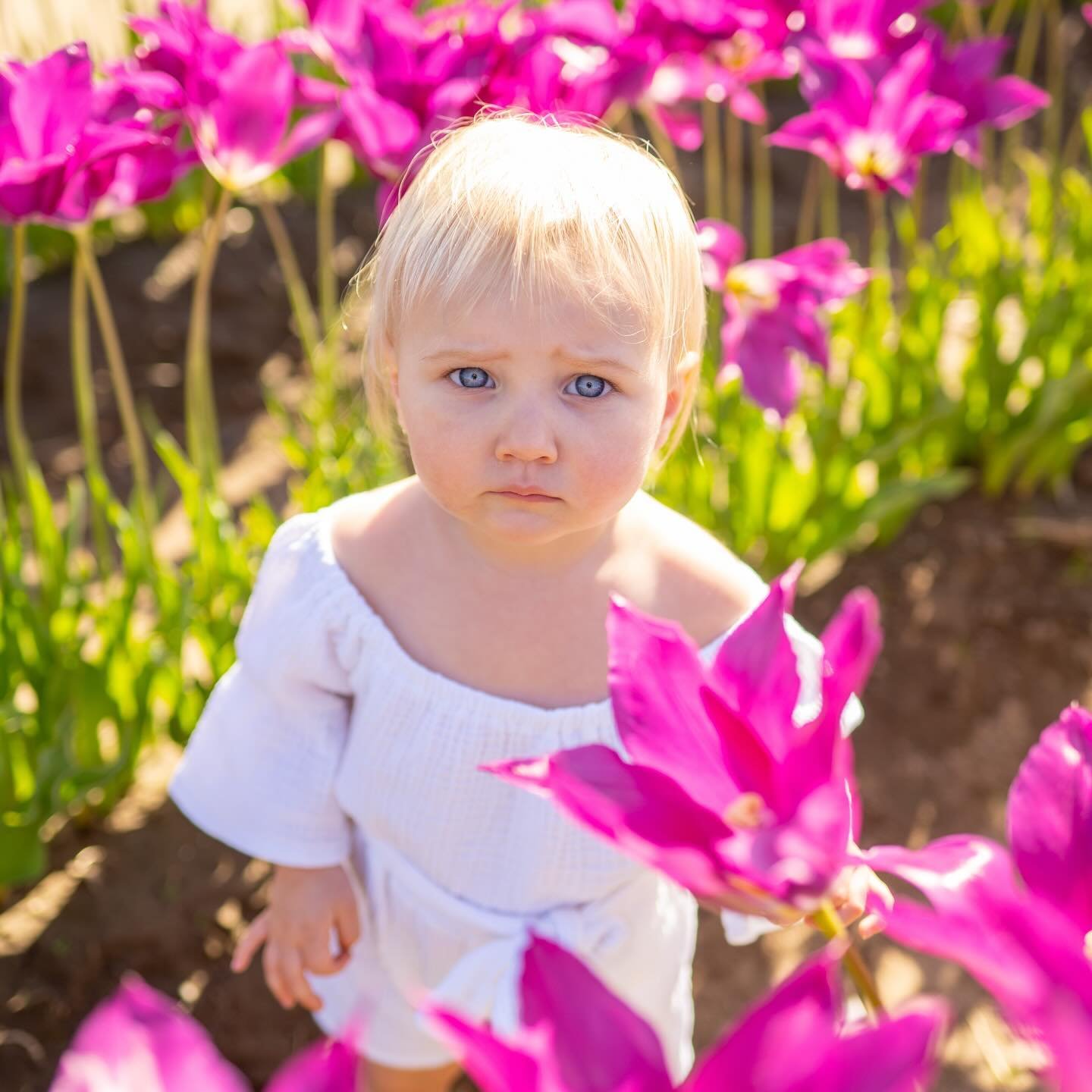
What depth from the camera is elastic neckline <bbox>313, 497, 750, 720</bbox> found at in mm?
1175

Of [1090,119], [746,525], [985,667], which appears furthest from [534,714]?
[1090,119]

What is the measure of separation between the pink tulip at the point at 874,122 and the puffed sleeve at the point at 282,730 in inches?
28.4

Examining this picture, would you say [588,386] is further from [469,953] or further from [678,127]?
[678,127]

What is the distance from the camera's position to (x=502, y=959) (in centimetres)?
125

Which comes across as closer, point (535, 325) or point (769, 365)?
point (535, 325)

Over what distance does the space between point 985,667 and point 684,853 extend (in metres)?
1.94

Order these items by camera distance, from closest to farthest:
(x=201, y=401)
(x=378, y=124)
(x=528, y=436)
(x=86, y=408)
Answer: (x=528, y=436)
(x=378, y=124)
(x=86, y=408)
(x=201, y=401)

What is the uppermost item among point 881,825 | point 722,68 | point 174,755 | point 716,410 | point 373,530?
point 722,68

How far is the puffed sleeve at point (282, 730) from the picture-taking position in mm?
1231

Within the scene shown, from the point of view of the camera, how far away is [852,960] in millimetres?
556

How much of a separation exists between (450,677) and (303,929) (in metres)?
→ 0.31

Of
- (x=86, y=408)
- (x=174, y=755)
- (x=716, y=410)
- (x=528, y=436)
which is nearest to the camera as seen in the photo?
(x=528, y=436)

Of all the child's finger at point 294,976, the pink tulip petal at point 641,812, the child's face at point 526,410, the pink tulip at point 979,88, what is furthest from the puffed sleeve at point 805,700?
the pink tulip at point 979,88

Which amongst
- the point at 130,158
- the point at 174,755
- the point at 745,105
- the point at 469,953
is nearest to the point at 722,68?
the point at 745,105
